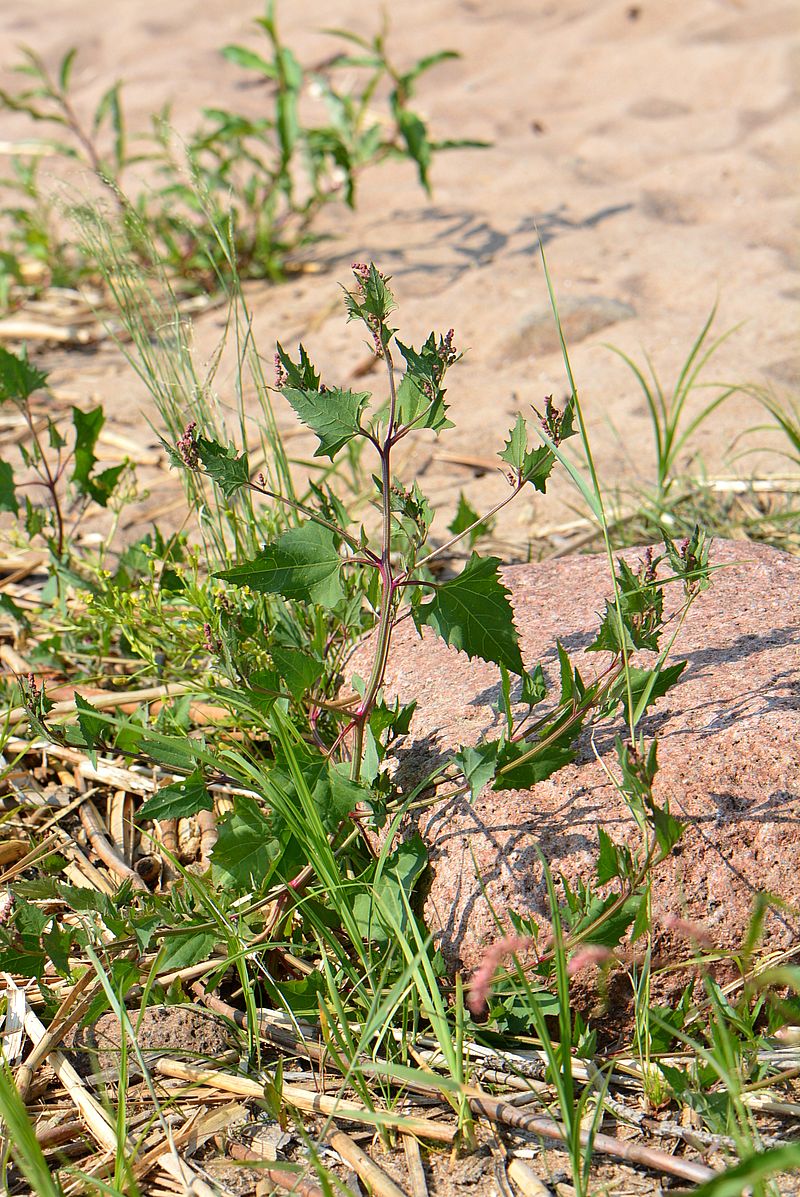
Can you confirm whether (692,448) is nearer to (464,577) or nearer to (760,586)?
(760,586)

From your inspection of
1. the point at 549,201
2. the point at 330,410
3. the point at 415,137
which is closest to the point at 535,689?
the point at 330,410

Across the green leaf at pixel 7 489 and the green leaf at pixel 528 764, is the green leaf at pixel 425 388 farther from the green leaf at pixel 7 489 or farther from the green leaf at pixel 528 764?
the green leaf at pixel 7 489

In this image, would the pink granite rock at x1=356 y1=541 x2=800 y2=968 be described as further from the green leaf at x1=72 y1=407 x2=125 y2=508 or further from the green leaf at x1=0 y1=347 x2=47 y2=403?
the green leaf at x1=0 y1=347 x2=47 y2=403

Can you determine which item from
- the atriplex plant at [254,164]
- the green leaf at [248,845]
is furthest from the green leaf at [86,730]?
the atriplex plant at [254,164]

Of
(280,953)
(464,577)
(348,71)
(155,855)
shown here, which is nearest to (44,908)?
(155,855)

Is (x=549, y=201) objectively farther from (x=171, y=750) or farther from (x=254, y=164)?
(x=171, y=750)

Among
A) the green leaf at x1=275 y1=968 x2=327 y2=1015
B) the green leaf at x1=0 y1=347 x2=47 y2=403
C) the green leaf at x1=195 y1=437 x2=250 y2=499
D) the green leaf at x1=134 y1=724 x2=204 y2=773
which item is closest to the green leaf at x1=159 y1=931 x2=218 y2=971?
the green leaf at x1=275 y1=968 x2=327 y2=1015
